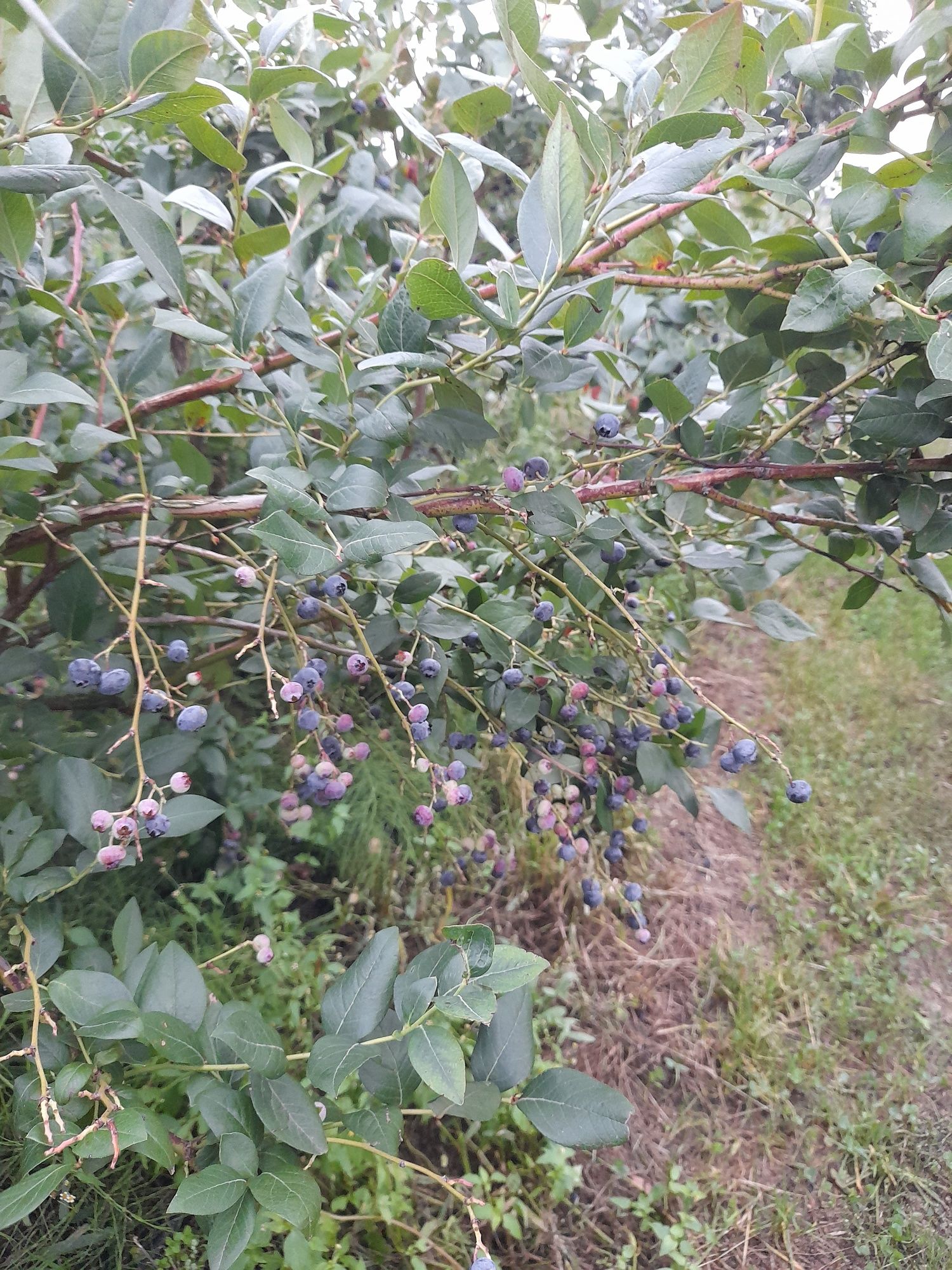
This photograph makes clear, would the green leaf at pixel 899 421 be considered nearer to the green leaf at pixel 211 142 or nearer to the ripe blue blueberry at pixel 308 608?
the ripe blue blueberry at pixel 308 608

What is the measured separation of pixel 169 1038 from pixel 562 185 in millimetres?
733

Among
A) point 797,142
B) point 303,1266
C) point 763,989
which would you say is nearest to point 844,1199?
point 763,989

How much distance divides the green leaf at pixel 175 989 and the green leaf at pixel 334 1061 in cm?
14

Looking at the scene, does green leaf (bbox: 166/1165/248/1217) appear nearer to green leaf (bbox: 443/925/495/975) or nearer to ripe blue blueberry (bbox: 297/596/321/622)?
green leaf (bbox: 443/925/495/975)

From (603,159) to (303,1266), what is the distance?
42.9 inches

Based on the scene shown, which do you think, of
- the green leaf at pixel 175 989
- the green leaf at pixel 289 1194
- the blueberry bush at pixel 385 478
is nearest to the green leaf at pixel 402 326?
the blueberry bush at pixel 385 478

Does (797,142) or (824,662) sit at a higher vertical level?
(797,142)

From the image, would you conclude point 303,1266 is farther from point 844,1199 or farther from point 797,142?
point 797,142

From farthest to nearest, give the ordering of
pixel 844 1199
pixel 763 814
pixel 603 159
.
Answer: pixel 763 814 → pixel 844 1199 → pixel 603 159

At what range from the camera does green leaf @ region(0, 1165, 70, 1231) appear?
560mm

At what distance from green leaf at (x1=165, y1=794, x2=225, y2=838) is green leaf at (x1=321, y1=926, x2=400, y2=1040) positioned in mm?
211

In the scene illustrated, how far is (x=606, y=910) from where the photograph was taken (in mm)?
1812

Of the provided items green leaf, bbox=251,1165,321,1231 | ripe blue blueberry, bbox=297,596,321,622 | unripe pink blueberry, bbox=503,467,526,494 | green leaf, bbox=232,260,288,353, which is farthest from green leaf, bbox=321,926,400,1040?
green leaf, bbox=232,260,288,353

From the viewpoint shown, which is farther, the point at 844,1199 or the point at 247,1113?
the point at 844,1199
